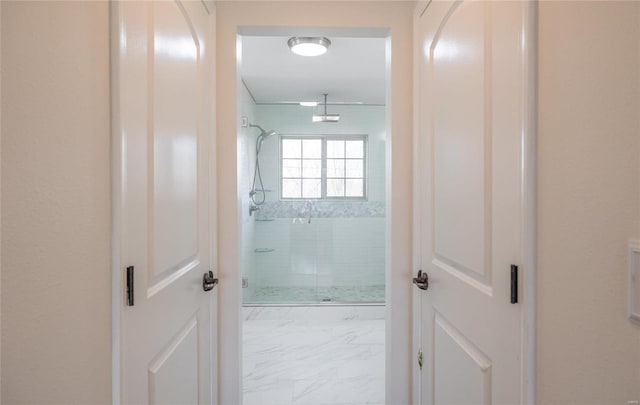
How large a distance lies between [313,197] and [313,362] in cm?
220

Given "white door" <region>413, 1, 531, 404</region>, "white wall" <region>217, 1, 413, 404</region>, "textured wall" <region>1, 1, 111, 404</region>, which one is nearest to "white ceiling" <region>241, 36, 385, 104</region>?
"white wall" <region>217, 1, 413, 404</region>

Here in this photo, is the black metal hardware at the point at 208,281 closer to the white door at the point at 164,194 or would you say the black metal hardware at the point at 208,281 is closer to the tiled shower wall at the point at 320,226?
the white door at the point at 164,194

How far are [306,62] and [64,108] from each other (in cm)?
246

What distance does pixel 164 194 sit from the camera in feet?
3.18

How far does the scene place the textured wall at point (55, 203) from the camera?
1.73ft

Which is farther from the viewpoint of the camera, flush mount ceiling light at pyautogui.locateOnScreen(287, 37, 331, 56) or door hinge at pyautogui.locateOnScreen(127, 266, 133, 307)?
flush mount ceiling light at pyautogui.locateOnScreen(287, 37, 331, 56)

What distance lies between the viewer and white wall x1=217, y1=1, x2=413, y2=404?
1.51 metres

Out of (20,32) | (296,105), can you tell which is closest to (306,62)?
(296,105)

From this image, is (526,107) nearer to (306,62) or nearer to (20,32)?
(20,32)

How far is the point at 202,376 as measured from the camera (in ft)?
4.33

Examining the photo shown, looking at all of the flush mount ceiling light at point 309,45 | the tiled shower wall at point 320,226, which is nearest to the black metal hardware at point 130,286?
the flush mount ceiling light at point 309,45

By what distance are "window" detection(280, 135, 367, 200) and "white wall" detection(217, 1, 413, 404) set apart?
2597 mm

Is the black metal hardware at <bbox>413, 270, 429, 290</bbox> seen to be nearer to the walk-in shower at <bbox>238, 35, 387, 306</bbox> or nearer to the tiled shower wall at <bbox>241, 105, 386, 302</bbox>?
the walk-in shower at <bbox>238, 35, 387, 306</bbox>

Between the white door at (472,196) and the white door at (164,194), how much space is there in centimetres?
91
